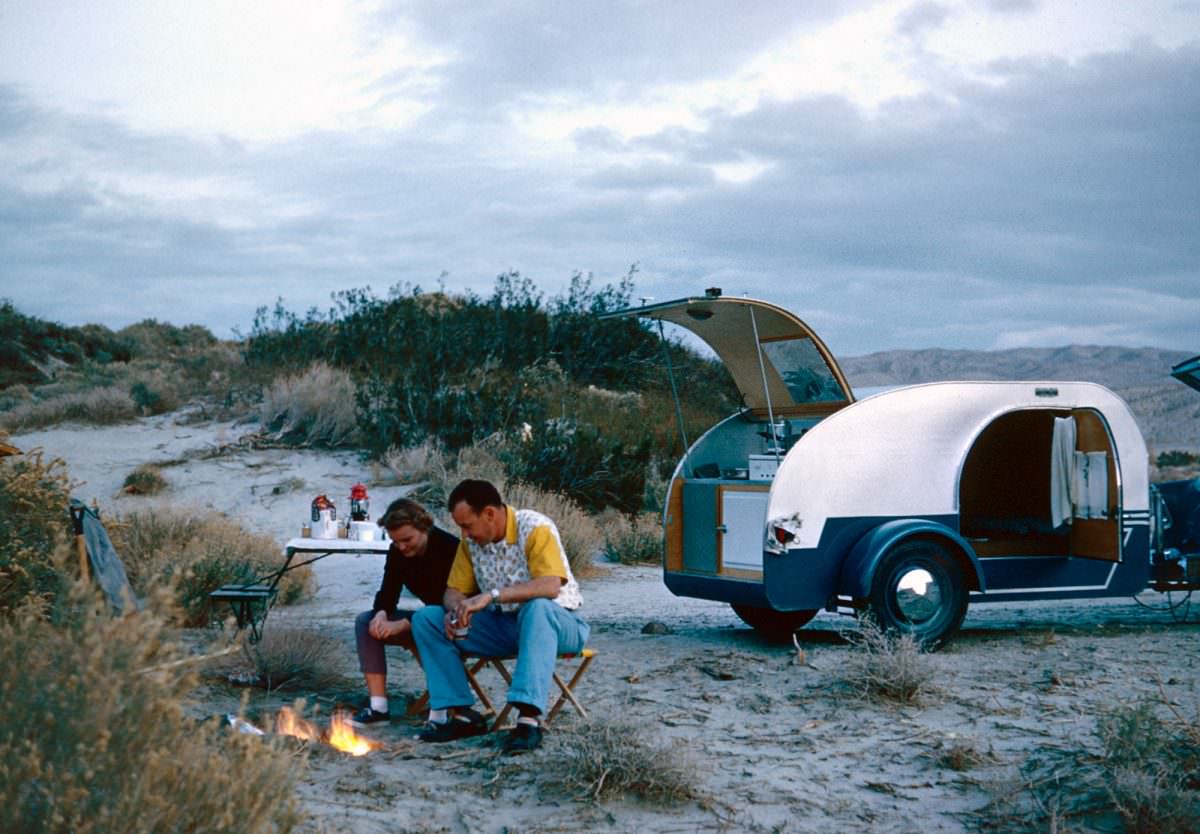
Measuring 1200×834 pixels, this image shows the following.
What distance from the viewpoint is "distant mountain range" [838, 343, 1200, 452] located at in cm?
4547

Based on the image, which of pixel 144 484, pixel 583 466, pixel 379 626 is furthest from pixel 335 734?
pixel 144 484

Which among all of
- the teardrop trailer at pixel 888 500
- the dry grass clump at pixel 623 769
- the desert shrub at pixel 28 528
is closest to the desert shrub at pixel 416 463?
the teardrop trailer at pixel 888 500

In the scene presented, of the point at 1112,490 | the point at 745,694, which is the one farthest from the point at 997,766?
the point at 1112,490

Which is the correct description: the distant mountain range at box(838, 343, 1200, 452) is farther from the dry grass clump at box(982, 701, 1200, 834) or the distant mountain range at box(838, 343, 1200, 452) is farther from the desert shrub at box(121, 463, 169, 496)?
the dry grass clump at box(982, 701, 1200, 834)

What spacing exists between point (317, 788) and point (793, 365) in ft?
17.5

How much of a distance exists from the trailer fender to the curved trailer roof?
0.15 metres

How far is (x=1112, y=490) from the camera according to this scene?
930 cm

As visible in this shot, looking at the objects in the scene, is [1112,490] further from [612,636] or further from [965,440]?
[612,636]

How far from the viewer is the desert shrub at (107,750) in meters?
3.39

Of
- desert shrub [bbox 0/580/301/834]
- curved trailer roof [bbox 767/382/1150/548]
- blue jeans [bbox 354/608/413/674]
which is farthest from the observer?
curved trailer roof [bbox 767/382/1150/548]

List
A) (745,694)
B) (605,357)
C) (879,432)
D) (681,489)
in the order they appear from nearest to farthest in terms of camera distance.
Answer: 1. (745,694)
2. (879,432)
3. (681,489)
4. (605,357)

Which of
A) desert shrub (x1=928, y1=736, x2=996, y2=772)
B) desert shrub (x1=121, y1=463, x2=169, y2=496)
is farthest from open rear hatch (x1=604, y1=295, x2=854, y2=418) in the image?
desert shrub (x1=121, y1=463, x2=169, y2=496)

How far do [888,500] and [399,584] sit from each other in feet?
11.1

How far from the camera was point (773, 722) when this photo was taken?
6938mm
